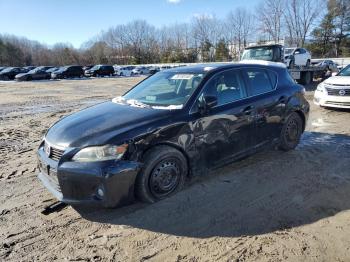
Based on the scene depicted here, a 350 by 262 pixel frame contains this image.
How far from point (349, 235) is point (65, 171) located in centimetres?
306

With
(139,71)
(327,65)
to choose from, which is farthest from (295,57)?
(139,71)

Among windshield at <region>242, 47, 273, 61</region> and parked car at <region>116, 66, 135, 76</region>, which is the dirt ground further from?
parked car at <region>116, 66, 135, 76</region>

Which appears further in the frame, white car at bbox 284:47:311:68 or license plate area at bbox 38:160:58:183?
white car at bbox 284:47:311:68

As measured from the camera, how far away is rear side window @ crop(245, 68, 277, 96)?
521 centimetres

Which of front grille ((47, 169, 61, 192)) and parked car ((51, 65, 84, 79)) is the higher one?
parked car ((51, 65, 84, 79))

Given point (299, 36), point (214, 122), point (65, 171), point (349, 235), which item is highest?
point (299, 36)

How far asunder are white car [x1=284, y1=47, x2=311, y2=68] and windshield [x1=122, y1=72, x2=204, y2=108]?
13758 mm

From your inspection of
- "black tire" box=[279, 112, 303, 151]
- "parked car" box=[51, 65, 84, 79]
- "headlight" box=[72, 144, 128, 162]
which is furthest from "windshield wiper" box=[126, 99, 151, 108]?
"parked car" box=[51, 65, 84, 79]

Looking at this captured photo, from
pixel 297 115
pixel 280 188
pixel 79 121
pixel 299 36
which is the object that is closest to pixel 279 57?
pixel 297 115

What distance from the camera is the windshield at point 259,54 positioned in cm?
1584

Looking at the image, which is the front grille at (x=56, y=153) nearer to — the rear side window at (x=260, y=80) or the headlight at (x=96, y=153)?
the headlight at (x=96, y=153)

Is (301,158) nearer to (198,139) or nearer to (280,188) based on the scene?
(280,188)

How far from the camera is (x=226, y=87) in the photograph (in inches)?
190

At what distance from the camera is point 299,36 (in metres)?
61.5
